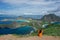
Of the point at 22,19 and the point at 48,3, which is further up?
the point at 48,3

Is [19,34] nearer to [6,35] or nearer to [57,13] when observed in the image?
[6,35]

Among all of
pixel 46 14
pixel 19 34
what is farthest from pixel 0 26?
pixel 46 14

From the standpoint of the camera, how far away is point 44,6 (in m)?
2.23

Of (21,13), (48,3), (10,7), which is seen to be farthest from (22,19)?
(48,3)

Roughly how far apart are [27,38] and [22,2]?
0.52 meters

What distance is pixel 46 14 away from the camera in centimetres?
222

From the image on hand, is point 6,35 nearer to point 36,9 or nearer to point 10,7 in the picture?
point 10,7

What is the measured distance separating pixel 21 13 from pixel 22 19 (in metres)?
0.09

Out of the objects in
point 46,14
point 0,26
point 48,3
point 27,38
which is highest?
point 48,3

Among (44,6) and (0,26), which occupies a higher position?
(44,6)

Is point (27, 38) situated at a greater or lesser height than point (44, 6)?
lesser

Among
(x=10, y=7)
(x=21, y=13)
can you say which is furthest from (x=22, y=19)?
(x=10, y=7)

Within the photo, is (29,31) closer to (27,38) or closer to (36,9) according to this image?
(27,38)

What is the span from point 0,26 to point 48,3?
2.52ft
